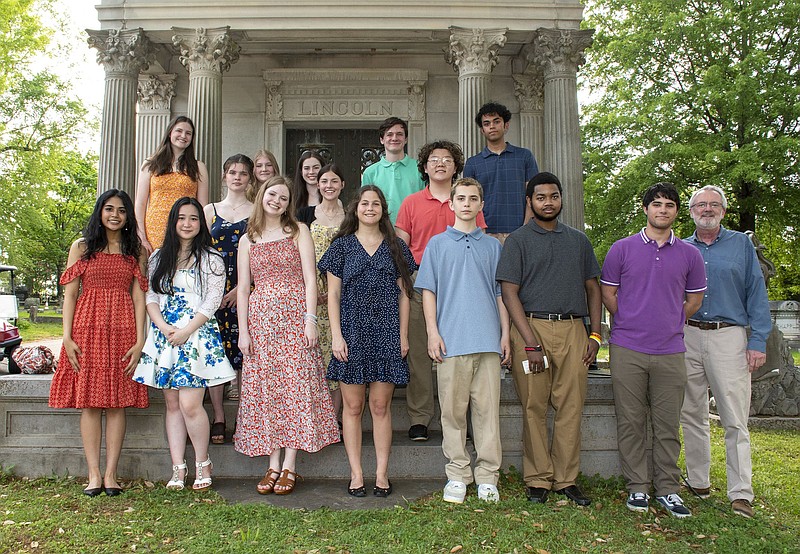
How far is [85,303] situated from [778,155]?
1867cm

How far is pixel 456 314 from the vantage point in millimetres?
4512

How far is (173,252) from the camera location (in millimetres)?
4750

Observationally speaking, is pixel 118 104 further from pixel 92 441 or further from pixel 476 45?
pixel 92 441

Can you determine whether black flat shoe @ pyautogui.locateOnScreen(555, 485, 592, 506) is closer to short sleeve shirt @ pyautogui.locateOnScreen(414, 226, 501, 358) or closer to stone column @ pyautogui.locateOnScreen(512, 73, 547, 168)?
short sleeve shirt @ pyautogui.locateOnScreen(414, 226, 501, 358)

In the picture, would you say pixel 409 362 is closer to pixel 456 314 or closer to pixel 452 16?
pixel 456 314

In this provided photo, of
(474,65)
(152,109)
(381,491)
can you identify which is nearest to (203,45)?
(152,109)

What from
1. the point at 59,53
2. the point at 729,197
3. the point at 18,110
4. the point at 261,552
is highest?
the point at 59,53

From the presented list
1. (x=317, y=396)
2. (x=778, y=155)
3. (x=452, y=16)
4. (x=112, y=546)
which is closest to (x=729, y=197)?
(x=778, y=155)

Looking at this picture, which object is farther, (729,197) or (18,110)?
(18,110)

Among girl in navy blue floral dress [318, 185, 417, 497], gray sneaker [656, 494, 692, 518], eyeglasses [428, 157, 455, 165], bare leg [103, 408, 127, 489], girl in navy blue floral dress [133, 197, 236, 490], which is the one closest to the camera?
gray sneaker [656, 494, 692, 518]

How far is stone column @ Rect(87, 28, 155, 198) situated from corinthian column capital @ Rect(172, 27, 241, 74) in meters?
0.66

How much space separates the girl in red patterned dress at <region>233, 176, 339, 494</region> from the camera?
15.2 feet

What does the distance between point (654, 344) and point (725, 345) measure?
711 millimetres

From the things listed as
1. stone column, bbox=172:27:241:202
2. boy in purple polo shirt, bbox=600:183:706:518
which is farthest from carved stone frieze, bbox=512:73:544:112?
boy in purple polo shirt, bbox=600:183:706:518
